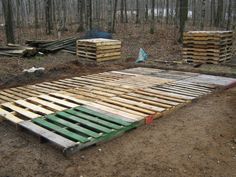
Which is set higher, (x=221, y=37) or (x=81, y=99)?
(x=221, y=37)

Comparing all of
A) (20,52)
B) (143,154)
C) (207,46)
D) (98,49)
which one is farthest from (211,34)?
(143,154)

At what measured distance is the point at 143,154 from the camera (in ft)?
13.0

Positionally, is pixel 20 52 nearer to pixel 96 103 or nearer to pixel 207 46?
pixel 96 103

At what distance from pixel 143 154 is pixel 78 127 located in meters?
1.19

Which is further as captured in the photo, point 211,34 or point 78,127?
point 211,34

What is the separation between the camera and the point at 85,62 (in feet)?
36.9

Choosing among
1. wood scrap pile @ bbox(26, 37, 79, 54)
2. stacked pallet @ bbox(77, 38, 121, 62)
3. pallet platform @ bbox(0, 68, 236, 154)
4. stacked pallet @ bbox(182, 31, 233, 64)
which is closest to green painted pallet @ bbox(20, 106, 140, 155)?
pallet platform @ bbox(0, 68, 236, 154)

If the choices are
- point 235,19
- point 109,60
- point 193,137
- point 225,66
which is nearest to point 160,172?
point 193,137

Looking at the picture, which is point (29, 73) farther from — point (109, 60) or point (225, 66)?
point (225, 66)

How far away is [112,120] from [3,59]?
7.17 meters

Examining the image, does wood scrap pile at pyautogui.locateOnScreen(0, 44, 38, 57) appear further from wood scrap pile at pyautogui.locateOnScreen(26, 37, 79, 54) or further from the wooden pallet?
the wooden pallet

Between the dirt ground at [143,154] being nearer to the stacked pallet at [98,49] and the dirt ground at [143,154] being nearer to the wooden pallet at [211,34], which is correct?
the wooden pallet at [211,34]

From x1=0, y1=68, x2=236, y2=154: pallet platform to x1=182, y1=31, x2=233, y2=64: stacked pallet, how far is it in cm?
202

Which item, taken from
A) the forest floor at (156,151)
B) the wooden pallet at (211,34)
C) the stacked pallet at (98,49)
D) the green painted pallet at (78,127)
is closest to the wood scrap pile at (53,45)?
the stacked pallet at (98,49)
